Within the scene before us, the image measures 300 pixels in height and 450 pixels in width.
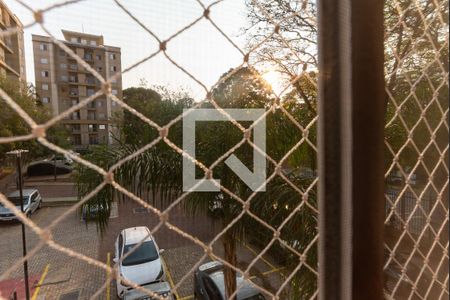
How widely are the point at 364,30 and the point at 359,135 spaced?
13 cm

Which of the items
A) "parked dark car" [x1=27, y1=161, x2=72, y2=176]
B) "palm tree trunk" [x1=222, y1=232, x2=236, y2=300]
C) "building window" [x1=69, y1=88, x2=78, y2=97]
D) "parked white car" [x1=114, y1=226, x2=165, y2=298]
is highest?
"building window" [x1=69, y1=88, x2=78, y2=97]

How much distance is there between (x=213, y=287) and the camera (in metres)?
3.68

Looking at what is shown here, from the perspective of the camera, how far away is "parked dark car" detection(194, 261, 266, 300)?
3.34m

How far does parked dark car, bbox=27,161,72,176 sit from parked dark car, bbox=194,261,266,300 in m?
9.84

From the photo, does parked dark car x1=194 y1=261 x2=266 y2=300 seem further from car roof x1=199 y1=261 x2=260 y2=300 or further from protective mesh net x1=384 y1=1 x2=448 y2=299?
protective mesh net x1=384 y1=1 x2=448 y2=299

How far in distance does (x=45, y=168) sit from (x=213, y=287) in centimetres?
1101

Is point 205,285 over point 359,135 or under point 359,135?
under

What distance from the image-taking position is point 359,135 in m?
0.38

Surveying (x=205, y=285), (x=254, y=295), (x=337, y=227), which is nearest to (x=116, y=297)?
(x=205, y=285)

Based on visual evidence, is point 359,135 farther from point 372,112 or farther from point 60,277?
point 60,277

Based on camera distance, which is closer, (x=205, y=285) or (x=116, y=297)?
(x=205, y=285)

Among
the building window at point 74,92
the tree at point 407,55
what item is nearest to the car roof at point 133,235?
the tree at point 407,55

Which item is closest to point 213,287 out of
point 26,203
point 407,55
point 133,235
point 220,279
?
point 220,279

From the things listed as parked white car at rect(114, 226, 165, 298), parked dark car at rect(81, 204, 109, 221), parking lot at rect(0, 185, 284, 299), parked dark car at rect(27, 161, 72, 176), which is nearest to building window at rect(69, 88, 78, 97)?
parked dark car at rect(27, 161, 72, 176)
